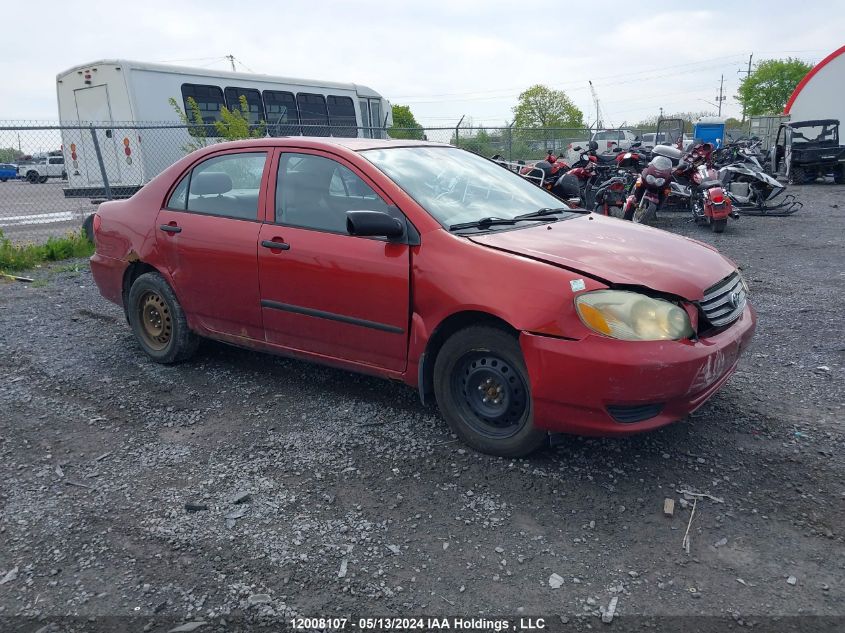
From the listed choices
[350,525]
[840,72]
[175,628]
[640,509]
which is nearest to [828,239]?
[640,509]

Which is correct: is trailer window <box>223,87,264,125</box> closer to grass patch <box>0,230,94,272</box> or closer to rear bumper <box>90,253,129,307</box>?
grass patch <box>0,230,94,272</box>

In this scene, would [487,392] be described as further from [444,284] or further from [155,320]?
[155,320]

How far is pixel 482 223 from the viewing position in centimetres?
376

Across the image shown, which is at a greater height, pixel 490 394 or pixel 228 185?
pixel 228 185

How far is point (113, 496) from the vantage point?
3273mm

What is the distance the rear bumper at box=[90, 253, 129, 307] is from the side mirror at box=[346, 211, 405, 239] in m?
2.44

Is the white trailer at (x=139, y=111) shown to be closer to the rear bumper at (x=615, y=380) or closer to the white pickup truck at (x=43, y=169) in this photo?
the rear bumper at (x=615, y=380)

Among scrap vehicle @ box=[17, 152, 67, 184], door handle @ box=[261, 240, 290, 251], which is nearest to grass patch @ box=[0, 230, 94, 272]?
door handle @ box=[261, 240, 290, 251]

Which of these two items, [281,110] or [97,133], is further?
[281,110]

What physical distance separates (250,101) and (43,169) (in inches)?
1032

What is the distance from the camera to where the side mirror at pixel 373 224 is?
351 cm

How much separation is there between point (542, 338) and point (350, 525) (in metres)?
1.21

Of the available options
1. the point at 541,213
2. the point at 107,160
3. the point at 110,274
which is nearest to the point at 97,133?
the point at 107,160

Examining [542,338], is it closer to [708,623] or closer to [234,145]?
[708,623]
